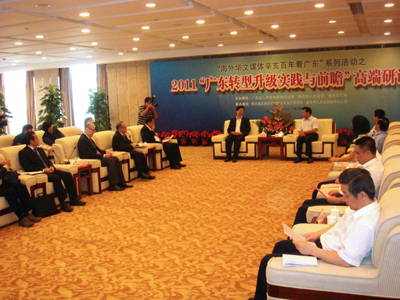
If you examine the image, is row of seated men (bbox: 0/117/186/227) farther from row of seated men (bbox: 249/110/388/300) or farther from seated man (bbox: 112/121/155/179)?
row of seated men (bbox: 249/110/388/300)

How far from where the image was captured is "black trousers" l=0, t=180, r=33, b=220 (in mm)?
5484

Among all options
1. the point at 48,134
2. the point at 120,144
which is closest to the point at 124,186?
the point at 120,144

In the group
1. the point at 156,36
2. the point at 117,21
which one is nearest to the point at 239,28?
the point at 156,36

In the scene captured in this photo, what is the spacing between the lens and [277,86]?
12438 mm

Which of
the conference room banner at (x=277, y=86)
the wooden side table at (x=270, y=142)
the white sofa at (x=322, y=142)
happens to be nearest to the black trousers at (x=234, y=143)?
the wooden side table at (x=270, y=142)

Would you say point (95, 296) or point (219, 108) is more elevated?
point (219, 108)

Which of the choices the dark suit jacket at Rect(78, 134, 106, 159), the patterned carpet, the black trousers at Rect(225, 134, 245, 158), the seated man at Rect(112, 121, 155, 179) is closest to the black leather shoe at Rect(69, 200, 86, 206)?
the patterned carpet

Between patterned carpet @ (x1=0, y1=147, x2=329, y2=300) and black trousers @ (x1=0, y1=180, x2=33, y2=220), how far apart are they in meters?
0.25

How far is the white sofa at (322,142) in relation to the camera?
377 inches

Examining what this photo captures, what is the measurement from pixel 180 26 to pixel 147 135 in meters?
2.56

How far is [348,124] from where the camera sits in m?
11.9

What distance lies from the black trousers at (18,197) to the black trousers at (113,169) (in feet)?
6.45

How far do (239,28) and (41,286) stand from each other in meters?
7.25

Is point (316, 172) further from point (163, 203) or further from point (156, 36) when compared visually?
point (156, 36)
